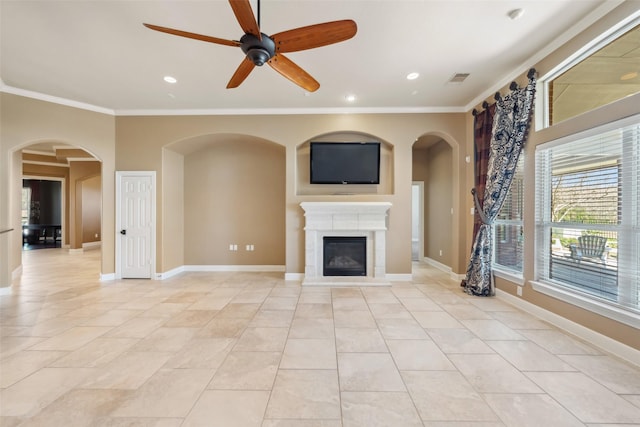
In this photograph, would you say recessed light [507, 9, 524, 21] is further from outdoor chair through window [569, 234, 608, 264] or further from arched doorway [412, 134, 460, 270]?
arched doorway [412, 134, 460, 270]

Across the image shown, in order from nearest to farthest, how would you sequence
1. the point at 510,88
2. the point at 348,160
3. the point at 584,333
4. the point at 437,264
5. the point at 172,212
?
the point at 584,333 → the point at 510,88 → the point at 348,160 → the point at 172,212 → the point at 437,264

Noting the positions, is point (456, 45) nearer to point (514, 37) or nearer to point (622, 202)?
point (514, 37)

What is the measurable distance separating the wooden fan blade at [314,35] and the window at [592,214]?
8.34 ft

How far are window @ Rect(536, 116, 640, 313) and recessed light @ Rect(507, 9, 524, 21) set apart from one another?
134cm

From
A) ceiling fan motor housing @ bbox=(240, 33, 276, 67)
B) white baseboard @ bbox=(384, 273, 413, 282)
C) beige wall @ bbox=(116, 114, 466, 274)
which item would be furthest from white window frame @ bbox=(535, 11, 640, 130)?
ceiling fan motor housing @ bbox=(240, 33, 276, 67)

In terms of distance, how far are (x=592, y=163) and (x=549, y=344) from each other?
1.84 meters

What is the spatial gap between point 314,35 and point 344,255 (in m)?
3.72

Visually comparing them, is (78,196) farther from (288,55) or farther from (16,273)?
(288,55)

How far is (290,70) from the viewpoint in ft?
8.25

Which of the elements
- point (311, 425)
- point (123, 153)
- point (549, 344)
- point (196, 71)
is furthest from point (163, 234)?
point (549, 344)

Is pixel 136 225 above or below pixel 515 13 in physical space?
below

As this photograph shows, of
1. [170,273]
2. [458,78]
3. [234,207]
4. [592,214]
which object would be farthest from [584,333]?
[170,273]

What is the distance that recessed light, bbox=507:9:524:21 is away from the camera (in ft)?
8.37

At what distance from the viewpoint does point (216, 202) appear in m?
5.82
